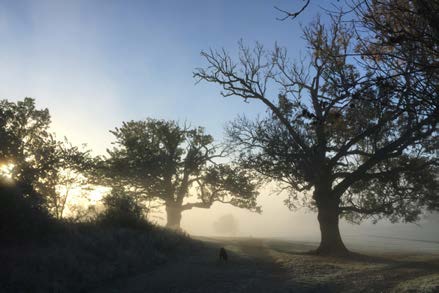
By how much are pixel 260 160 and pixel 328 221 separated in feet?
18.7

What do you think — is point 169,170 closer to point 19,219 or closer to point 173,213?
point 173,213

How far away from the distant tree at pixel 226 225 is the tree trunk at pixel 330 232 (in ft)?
453

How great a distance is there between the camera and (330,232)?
21406mm

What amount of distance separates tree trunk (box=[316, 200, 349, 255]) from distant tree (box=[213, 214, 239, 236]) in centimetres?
13794

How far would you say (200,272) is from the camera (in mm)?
13984

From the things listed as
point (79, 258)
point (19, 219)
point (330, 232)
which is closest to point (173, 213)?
point (330, 232)

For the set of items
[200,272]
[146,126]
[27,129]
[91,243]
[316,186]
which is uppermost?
[146,126]

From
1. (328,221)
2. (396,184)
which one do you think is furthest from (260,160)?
(396,184)

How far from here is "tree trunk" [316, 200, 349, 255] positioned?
68.8ft

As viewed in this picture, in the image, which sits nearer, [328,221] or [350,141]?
[350,141]

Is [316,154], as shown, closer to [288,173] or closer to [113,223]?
[288,173]

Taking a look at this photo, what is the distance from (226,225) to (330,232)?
140 metres

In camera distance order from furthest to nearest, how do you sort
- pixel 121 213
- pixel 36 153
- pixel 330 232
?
pixel 36 153
pixel 330 232
pixel 121 213

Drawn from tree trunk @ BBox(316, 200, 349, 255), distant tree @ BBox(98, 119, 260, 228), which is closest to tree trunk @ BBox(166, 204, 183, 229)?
distant tree @ BBox(98, 119, 260, 228)
